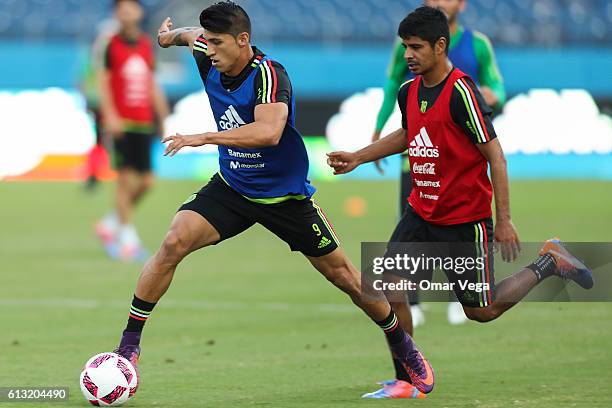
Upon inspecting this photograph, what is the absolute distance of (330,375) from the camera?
7.99 m

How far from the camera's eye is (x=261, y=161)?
7.35 m

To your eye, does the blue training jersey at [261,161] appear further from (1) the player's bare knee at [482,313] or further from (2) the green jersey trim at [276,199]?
(1) the player's bare knee at [482,313]

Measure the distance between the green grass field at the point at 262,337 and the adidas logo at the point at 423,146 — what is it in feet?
4.54

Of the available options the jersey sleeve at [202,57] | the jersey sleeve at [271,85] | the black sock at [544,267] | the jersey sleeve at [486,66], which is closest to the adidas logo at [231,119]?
the jersey sleeve at [271,85]

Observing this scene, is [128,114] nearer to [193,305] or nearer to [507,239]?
[193,305]

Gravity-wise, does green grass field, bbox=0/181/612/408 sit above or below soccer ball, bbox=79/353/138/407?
below

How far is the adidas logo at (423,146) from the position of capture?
7.23 meters

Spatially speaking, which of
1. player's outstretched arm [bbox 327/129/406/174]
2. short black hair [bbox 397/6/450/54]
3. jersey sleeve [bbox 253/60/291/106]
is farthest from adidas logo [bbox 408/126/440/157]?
jersey sleeve [bbox 253/60/291/106]

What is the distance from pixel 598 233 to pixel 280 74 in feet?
32.2

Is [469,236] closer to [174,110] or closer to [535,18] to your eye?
[174,110]

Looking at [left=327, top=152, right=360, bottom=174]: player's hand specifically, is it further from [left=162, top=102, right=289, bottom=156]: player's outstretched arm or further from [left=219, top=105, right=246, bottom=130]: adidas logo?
[left=219, top=105, right=246, bottom=130]: adidas logo

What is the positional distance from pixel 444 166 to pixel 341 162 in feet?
1.93

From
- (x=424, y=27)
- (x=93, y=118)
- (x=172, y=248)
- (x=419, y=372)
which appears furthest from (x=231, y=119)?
(x=93, y=118)

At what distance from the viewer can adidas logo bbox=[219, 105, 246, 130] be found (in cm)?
726
